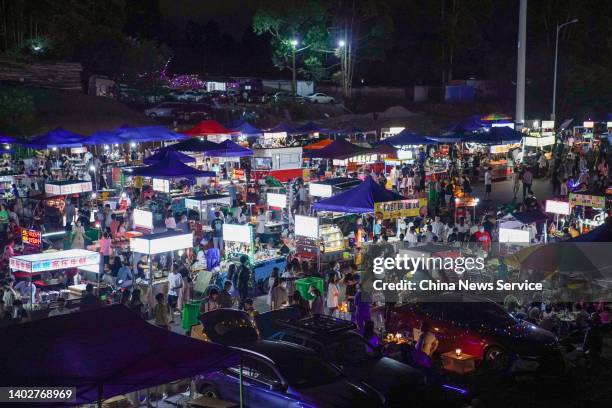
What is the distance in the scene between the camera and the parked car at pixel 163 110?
44719mm

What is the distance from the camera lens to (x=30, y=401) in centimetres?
612

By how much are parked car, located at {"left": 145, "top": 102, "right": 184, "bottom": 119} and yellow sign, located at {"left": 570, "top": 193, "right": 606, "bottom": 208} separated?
3170cm

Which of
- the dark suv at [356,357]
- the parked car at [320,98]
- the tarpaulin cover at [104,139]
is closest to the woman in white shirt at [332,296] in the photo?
the dark suv at [356,357]

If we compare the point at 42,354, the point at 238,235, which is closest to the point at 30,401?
the point at 42,354

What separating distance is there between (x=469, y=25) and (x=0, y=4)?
1462 inches

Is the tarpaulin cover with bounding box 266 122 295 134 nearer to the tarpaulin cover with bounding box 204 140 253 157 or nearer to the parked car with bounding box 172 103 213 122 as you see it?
the tarpaulin cover with bounding box 204 140 253 157

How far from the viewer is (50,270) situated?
42.4 feet

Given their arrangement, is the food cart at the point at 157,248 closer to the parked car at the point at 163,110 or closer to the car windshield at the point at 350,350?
the car windshield at the point at 350,350

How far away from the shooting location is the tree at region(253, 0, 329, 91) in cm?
5166

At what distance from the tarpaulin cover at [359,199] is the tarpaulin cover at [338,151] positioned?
882cm

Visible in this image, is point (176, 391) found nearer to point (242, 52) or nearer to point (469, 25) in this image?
point (469, 25)

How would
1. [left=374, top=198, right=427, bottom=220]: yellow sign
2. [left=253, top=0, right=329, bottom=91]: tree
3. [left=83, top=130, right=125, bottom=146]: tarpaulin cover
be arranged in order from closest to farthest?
[left=374, top=198, right=427, bottom=220]: yellow sign
[left=83, top=130, right=125, bottom=146]: tarpaulin cover
[left=253, top=0, right=329, bottom=91]: tree

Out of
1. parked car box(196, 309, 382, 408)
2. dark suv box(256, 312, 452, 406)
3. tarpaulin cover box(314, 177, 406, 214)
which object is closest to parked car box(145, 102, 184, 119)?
tarpaulin cover box(314, 177, 406, 214)

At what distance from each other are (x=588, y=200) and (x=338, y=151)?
11228 mm
